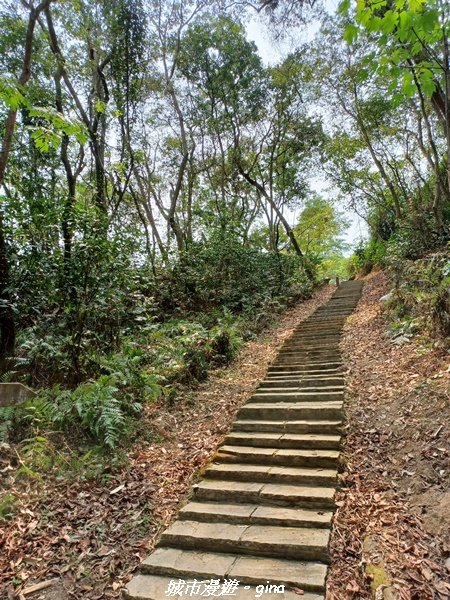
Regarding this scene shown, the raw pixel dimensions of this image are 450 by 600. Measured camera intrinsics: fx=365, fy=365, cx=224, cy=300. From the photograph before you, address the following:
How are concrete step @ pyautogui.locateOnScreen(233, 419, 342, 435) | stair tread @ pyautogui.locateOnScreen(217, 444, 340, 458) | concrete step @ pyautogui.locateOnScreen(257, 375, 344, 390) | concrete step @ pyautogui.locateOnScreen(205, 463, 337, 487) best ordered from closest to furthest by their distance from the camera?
concrete step @ pyautogui.locateOnScreen(205, 463, 337, 487) → stair tread @ pyautogui.locateOnScreen(217, 444, 340, 458) → concrete step @ pyautogui.locateOnScreen(233, 419, 342, 435) → concrete step @ pyautogui.locateOnScreen(257, 375, 344, 390)

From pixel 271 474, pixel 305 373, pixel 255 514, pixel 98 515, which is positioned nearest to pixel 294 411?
pixel 271 474

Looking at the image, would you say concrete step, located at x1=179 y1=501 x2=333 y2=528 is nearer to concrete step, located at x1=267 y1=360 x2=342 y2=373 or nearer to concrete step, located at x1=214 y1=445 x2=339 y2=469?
concrete step, located at x1=214 y1=445 x2=339 y2=469

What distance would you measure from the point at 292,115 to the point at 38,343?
54.1ft

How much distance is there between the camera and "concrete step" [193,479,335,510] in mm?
3369

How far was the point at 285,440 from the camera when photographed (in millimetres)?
4414

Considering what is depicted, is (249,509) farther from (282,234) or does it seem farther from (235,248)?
(282,234)

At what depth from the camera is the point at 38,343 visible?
537cm

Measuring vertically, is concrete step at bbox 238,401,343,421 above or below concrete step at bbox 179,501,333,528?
above

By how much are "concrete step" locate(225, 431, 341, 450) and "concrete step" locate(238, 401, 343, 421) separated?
1.10 ft

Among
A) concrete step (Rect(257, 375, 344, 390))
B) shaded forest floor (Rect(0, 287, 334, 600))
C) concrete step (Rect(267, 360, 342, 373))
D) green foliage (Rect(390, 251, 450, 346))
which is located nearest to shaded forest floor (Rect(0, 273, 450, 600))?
shaded forest floor (Rect(0, 287, 334, 600))

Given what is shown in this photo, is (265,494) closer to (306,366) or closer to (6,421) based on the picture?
(6,421)

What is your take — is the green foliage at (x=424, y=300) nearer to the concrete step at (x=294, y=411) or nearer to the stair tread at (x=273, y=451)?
the concrete step at (x=294, y=411)

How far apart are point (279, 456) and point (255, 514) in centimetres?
88

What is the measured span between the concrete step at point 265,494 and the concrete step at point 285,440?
Result: 2.18ft
